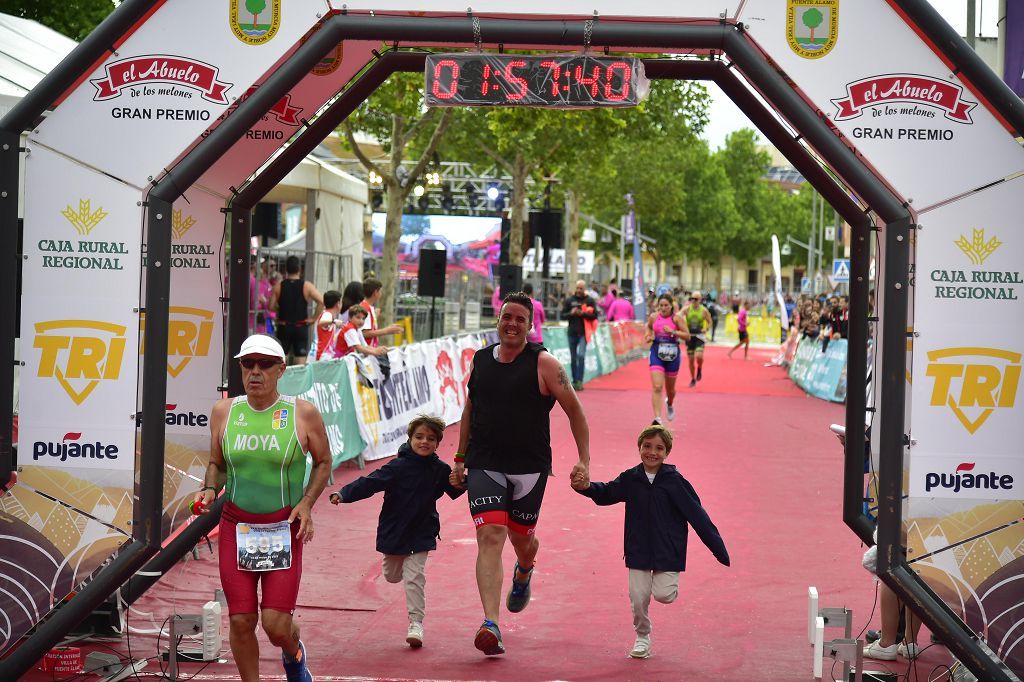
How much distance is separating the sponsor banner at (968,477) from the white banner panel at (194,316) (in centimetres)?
457

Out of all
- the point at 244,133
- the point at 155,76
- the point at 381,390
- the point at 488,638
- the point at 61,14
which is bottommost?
the point at 488,638

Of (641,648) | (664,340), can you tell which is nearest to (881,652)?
(641,648)

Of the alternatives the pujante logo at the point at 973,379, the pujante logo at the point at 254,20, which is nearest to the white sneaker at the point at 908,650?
the pujante logo at the point at 973,379

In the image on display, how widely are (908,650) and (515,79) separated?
3943mm

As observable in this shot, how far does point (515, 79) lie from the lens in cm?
655

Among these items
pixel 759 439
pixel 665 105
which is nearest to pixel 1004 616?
pixel 759 439

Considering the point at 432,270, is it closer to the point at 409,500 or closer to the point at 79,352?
the point at 409,500

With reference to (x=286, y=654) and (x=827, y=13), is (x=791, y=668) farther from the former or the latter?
(x=827, y=13)

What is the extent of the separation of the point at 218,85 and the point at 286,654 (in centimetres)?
292

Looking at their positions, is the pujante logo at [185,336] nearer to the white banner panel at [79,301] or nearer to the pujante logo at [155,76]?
the white banner panel at [79,301]

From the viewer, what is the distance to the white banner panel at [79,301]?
20.9 ft

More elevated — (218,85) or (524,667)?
(218,85)

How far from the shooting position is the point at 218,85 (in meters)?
6.39

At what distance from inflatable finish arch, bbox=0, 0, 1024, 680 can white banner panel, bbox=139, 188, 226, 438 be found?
5.76ft
